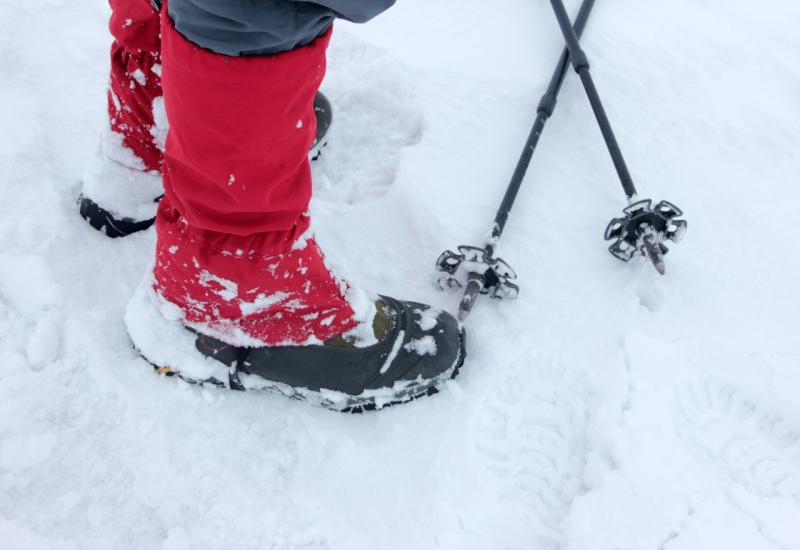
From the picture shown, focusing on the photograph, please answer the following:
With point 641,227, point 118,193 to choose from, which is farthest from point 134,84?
point 641,227

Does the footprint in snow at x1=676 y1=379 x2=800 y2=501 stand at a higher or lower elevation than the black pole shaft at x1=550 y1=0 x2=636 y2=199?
lower

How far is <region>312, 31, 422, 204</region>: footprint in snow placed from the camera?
193cm

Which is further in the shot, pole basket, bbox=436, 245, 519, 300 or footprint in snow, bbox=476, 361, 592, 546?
pole basket, bbox=436, 245, 519, 300

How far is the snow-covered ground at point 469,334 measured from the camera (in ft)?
4.34

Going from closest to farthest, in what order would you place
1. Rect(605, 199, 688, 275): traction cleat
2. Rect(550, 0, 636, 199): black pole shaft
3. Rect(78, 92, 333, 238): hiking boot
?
Rect(78, 92, 333, 238): hiking boot < Rect(605, 199, 688, 275): traction cleat < Rect(550, 0, 636, 199): black pole shaft

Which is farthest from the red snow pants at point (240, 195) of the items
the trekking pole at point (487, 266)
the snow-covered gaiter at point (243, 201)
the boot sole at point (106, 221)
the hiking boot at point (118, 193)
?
the trekking pole at point (487, 266)

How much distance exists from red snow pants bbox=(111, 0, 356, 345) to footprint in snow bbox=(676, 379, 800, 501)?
3.02 feet

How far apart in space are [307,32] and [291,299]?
1.96 feet

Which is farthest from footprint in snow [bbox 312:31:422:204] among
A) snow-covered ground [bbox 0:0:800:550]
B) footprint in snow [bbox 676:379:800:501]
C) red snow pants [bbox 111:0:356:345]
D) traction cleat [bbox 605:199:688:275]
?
footprint in snow [bbox 676:379:800:501]

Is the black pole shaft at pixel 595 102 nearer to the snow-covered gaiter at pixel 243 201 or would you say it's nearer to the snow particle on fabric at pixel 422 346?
the snow particle on fabric at pixel 422 346

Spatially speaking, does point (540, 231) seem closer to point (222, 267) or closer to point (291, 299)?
point (291, 299)

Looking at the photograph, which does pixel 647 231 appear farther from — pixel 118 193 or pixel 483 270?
pixel 118 193

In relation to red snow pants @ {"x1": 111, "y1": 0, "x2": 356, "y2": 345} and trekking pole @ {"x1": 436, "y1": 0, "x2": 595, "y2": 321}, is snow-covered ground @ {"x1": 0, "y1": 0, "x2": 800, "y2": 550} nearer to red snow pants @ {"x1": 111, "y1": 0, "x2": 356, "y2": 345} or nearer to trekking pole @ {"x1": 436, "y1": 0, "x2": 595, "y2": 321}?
trekking pole @ {"x1": 436, "y1": 0, "x2": 595, "y2": 321}

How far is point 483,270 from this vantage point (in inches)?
63.2
